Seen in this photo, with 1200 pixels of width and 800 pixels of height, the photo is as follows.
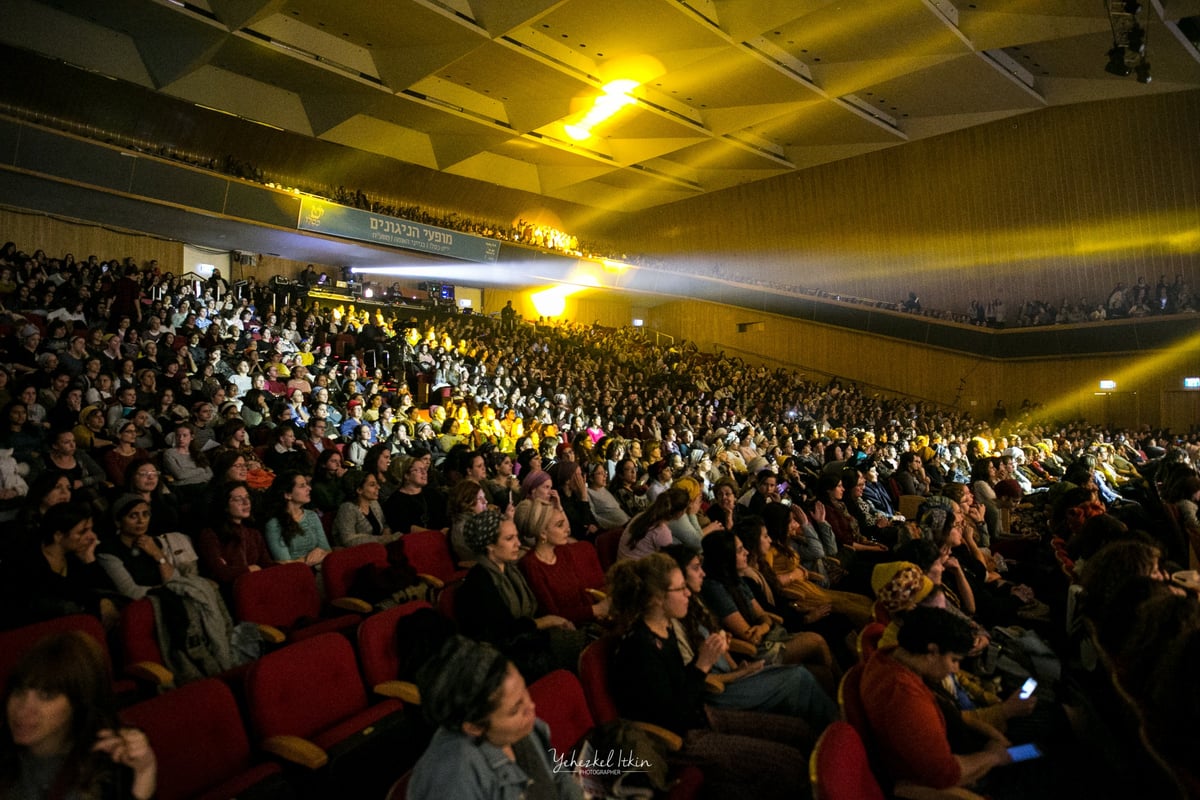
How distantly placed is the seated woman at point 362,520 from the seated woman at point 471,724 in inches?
97.4

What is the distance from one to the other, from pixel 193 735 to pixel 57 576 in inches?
44.7

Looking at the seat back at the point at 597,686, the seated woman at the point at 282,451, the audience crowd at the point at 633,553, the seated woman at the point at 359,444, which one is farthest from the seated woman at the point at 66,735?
the seated woman at the point at 359,444

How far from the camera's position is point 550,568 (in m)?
3.25

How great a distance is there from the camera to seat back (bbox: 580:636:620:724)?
2127 millimetres

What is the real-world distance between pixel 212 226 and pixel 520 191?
28.8 ft

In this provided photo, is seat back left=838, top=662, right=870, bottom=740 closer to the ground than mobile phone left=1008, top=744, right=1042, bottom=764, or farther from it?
farther from it

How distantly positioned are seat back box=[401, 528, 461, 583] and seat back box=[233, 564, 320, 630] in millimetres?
520

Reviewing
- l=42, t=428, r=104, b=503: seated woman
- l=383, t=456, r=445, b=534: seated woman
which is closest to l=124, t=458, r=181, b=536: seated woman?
l=42, t=428, r=104, b=503: seated woman

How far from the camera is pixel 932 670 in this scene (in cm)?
197

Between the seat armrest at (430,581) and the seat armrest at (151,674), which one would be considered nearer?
the seat armrest at (151,674)

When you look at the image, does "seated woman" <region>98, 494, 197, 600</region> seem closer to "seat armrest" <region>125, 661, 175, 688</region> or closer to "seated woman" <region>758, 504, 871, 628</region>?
"seat armrest" <region>125, 661, 175, 688</region>

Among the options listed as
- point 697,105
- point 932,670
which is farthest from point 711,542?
point 697,105

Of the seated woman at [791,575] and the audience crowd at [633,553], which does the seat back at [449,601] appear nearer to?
the audience crowd at [633,553]

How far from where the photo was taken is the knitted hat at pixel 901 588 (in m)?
2.74
